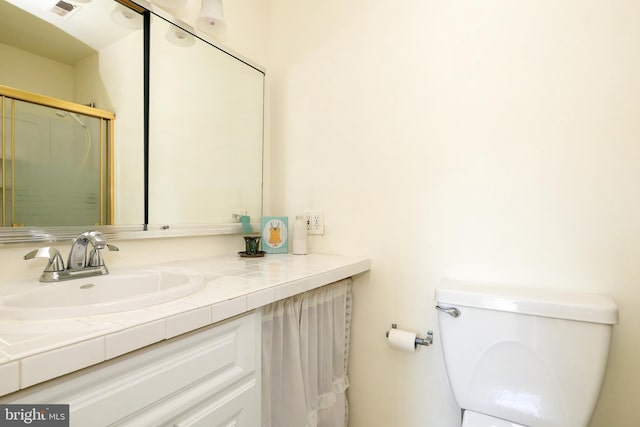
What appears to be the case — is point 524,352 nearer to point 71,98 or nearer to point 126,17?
point 71,98

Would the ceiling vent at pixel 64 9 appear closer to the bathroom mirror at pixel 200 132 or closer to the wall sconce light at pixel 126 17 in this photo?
the wall sconce light at pixel 126 17

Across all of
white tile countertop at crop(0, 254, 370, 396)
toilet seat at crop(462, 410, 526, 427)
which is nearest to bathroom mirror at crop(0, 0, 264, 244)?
white tile countertop at crop(0, 254, 370, 396)

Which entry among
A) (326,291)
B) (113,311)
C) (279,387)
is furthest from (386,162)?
(113,311)

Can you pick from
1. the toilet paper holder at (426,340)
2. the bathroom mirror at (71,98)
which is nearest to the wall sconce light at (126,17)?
the bathroom mirror at (71,98)

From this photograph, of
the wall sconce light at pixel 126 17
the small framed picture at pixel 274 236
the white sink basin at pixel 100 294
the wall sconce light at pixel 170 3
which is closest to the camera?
the white sink basin at pixel 100 294

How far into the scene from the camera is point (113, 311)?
0.60 meters

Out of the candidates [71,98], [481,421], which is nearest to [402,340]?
[481,421]

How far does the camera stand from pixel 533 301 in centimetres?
88

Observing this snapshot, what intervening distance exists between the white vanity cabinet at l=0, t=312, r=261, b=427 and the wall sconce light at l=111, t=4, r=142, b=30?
1010 mm

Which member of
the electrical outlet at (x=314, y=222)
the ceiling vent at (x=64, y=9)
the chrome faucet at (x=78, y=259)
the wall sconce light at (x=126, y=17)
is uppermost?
the wall sconce light at (x=126, y=17)

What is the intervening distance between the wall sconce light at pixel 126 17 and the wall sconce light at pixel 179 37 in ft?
0.34

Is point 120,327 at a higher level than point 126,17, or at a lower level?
lower

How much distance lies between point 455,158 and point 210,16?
1.06m

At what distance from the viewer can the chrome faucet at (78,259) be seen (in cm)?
81
